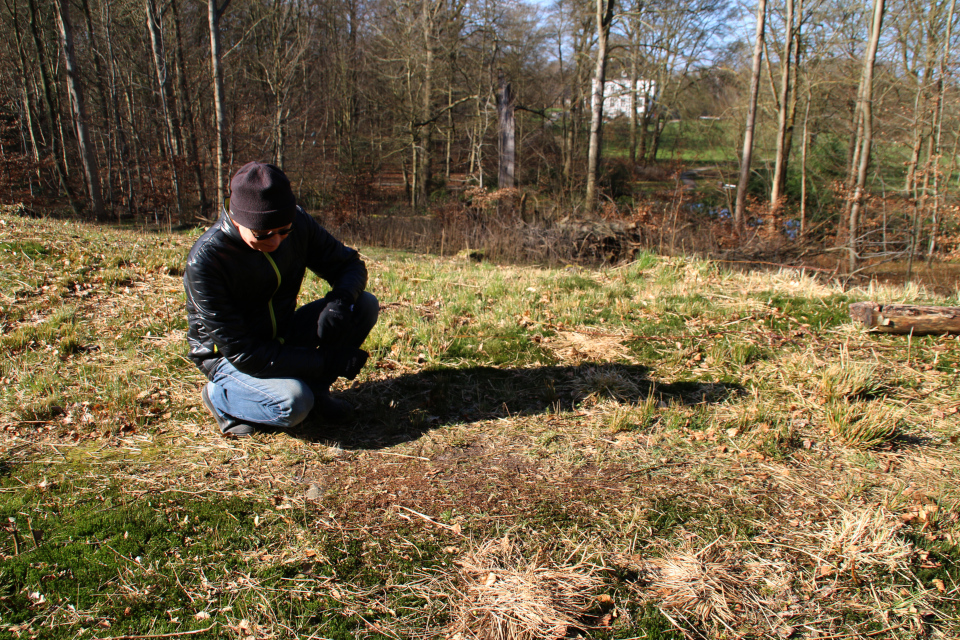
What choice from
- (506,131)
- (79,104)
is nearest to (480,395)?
(506,131)

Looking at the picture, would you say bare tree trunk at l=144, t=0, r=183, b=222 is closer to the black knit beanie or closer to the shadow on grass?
the shadow on grass

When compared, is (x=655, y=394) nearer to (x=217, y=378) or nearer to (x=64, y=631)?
(x=217, y=378)

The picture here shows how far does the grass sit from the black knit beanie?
1.21 meters

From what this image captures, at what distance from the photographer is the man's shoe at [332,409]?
3359 mm

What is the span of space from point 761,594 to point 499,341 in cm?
271

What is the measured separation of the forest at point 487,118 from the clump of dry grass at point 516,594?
25.8 feet

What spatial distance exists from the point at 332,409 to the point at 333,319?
0.55 m

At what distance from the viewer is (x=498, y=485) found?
9.34 feet

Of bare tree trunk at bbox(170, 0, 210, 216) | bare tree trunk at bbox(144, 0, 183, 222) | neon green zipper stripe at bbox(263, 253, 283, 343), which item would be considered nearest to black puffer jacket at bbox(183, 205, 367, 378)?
neon green zipper stripe at bbox(263, 253, 283, 343)

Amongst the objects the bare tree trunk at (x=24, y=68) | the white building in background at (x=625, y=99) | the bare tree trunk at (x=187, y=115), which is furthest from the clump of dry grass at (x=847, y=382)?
the white building in background at (x=625, y=99)

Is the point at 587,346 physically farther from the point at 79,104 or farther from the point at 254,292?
the point at 79,104

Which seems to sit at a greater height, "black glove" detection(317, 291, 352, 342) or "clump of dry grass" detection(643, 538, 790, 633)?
"black glove" detection(317, 291, 352, 342)

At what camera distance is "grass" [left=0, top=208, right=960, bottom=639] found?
210 cm

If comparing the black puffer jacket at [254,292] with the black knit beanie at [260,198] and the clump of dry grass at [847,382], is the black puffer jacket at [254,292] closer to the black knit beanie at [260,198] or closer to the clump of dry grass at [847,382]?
the black knit beanie at [260,198]
